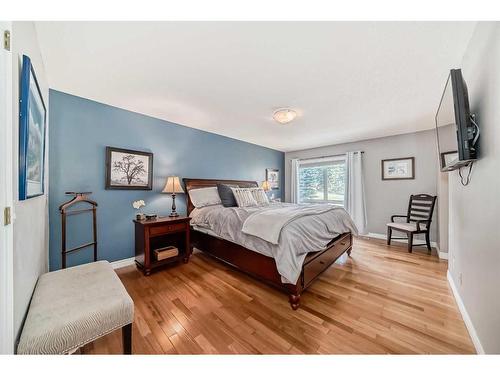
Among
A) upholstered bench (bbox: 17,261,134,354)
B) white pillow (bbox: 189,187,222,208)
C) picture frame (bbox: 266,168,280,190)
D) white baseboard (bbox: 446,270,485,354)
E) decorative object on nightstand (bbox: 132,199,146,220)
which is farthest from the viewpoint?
picture frame (bbox: 266,168,280,190)

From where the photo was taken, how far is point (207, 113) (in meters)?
2.78

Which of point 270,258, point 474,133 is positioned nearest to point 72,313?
point 270,258

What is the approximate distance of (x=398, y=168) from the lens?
3.89 meters

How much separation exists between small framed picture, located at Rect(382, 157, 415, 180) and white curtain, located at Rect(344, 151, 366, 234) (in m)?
0.46

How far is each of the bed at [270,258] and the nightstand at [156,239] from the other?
26 cm

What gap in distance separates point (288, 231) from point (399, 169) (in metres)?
3.51

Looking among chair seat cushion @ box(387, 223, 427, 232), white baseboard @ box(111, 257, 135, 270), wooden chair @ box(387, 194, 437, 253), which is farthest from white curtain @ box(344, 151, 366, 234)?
white baseboard @ box(111, 257, 135, 270)

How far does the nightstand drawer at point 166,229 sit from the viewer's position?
2.42 meters

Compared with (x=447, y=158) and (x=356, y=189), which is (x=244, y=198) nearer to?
(x=447, y=158)

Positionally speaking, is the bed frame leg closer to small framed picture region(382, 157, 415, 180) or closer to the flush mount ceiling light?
the flush mount ceiling light

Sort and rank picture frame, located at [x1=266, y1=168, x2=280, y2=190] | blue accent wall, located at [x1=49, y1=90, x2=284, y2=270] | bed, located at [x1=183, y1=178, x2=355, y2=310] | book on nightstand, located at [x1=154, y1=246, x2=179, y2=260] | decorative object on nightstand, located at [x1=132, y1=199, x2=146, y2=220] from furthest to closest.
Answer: picture frame, located at [x1=266, y1=168, x2=280, y2=190] < decorative object on nightstand, located at [x1=132, y1=199, x2=146, y2=220] < book on nightstand, located at [x1=154, y1=246, x2=179, y2=260] < blue accent wall, located at [x1=49, y1=90, x2=284, y2=270] < bed, located at [x1=183, y1=178, x2=355, y2=310]

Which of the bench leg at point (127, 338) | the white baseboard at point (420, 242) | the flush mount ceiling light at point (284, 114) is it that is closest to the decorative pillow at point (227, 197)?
the flush mount ceiling light at point (284, 114)

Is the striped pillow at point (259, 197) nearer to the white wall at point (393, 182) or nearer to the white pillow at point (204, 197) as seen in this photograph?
the white pillow at point (204, 197)

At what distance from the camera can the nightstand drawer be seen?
2417 mm
